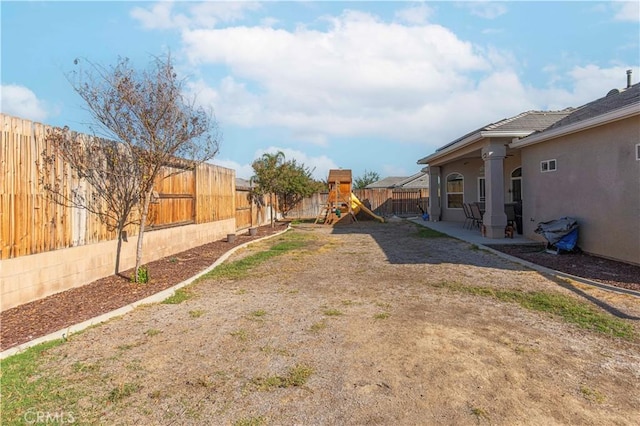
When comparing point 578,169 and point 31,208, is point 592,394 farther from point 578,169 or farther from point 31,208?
point 578,169

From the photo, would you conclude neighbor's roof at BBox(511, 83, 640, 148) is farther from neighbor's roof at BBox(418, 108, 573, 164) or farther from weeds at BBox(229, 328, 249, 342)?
weeds at BBox(229, 328, 249, 342)

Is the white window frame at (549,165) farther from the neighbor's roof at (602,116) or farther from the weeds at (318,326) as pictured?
the weeds at (318,326)

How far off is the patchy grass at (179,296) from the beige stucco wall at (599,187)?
8.49m

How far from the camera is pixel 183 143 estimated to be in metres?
7.06

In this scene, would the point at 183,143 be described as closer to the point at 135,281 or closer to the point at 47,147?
the point at 47,147

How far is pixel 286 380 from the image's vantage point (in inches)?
130

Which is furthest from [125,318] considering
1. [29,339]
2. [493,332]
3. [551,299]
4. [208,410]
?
[551,299]

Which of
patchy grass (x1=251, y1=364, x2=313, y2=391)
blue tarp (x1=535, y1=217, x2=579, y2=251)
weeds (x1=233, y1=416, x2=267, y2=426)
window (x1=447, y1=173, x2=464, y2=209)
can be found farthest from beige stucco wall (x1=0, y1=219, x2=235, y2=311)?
window (x1=447, y1=173, x2=464, y2=209)

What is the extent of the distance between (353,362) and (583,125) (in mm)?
8253

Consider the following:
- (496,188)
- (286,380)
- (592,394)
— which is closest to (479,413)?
(592,394)

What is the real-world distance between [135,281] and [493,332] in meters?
5.75

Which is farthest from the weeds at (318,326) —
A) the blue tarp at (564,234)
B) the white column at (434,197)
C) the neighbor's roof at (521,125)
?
the white column at (434,197)

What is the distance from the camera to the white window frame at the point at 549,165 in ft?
33.7

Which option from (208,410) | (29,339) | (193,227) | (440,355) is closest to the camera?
(208,410)
